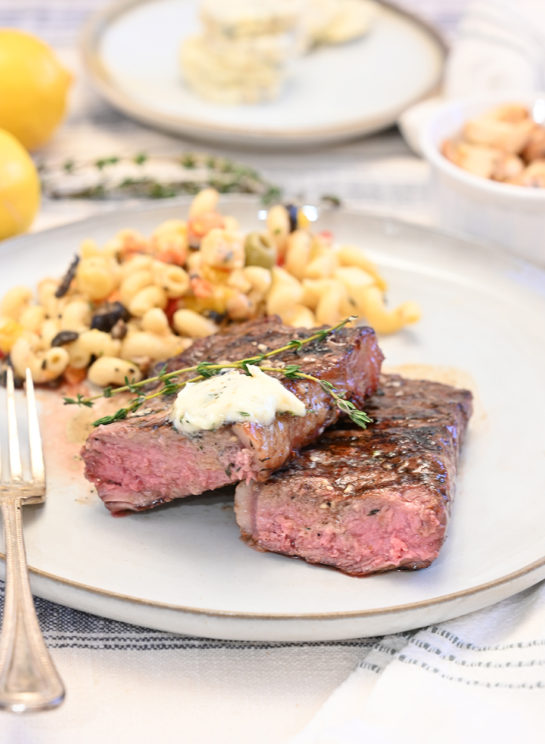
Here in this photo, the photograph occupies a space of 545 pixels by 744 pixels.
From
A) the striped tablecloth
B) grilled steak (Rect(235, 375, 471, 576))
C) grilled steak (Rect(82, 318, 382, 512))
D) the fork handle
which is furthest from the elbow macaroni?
the fork handle

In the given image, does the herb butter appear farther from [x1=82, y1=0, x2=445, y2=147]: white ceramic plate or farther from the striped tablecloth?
[x1=82, y1=0, x2=445, y2=147]: white ceramic plate

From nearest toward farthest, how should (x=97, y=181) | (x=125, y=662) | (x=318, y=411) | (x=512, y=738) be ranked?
(x=512, y=738), (x=125, y=662), (x=318, y=411), (x=97, y=181)

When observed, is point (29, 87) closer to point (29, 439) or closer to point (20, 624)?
point (29, 439)

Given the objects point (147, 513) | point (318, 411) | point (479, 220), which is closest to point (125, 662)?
point (147, 513)

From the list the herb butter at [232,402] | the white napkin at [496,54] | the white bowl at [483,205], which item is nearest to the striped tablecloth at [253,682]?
the herb butter at [232,402]

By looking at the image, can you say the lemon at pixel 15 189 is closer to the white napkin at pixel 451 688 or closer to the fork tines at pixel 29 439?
the fork tines at pixel 29 439

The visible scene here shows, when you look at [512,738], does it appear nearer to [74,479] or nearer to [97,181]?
[74,479]
